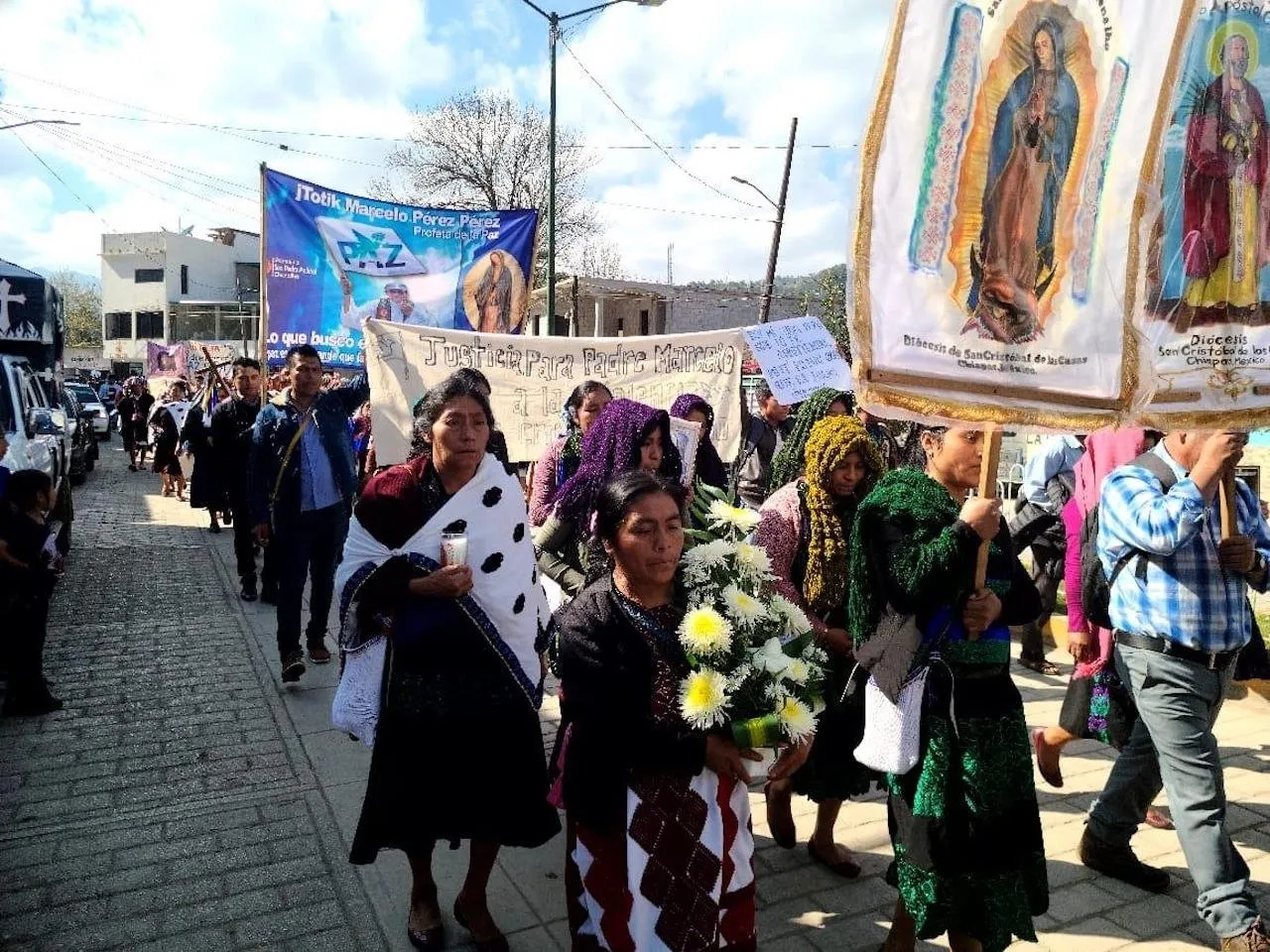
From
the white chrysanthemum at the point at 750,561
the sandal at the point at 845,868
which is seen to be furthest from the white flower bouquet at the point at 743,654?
the sandal at the point at 845,868

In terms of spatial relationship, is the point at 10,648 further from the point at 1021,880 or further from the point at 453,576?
the point at 1021,880

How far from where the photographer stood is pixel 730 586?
2717mm

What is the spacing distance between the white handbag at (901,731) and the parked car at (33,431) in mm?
6702

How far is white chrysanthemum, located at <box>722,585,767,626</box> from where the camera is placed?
104 inches

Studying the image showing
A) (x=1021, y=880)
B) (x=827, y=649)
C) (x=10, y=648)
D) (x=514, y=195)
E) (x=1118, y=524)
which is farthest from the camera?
(x=514, y=195)

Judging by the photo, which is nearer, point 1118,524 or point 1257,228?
point 1257,228

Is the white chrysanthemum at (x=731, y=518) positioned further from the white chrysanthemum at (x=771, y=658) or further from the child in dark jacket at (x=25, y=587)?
the child in dark jacket at (x=25, y=587)

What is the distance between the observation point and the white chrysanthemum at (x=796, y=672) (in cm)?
264

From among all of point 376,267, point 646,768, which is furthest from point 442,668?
point 376,267

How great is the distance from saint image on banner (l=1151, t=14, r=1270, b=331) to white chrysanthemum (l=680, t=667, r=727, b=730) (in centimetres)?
162

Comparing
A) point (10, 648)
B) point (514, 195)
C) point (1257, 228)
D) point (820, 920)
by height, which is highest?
point (514, 195)

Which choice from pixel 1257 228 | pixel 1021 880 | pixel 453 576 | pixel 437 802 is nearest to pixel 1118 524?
pixel 1257 228

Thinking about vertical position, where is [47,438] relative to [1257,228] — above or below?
below

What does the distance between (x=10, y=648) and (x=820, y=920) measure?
4.65 m
